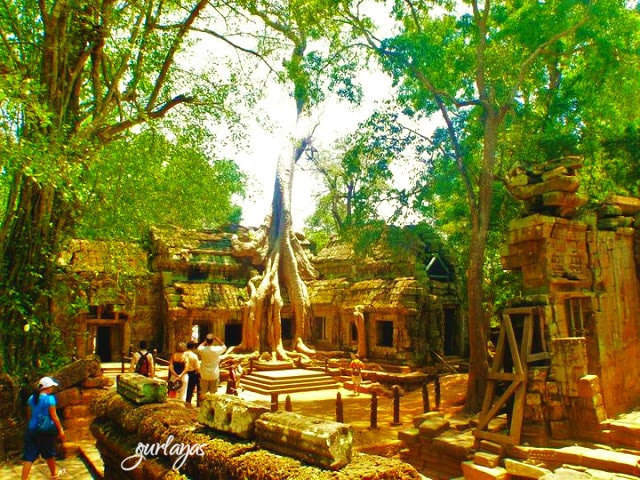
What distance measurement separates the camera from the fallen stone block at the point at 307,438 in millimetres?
3127

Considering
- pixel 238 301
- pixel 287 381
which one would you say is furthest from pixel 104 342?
pixel 287 381

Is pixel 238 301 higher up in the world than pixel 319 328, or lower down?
higher up

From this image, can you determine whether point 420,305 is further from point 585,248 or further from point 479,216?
point 585,248

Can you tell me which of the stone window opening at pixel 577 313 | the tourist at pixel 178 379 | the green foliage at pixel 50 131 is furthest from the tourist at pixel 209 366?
the stone window opening at pixel 577 313

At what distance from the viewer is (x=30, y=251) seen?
8.63 m

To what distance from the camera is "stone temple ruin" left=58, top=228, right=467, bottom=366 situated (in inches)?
743

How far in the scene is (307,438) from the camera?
329cm

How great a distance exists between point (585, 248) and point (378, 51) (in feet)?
23.7

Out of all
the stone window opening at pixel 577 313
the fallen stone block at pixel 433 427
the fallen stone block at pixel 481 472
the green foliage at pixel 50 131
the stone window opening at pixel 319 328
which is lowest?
the fallen stone block at pixel 481 472

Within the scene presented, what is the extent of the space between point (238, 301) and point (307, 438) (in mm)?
18979

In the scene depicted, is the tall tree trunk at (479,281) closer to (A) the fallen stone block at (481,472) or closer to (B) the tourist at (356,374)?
(A) the fallen stone block at (481,472)

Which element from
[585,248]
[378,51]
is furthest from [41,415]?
[378,51]

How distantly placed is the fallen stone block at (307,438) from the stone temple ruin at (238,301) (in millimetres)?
13764

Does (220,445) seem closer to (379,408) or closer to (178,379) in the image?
(178,379)
